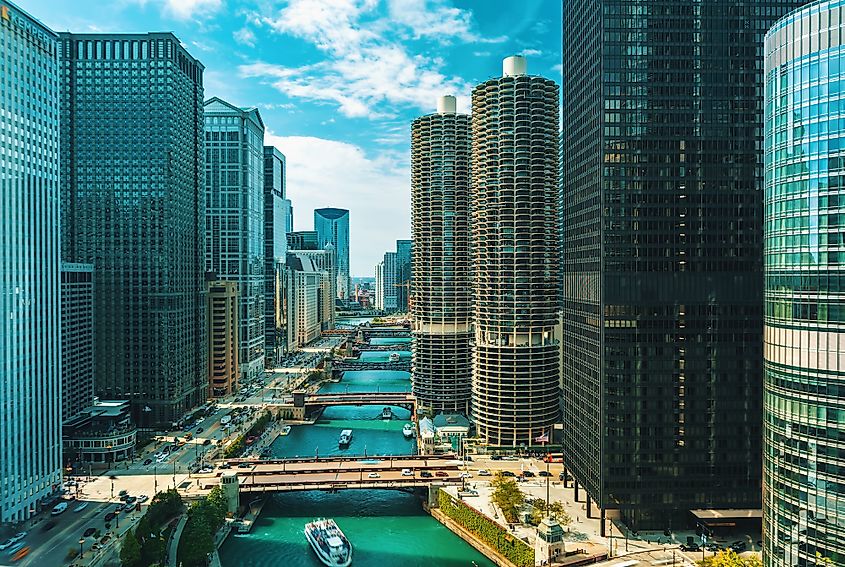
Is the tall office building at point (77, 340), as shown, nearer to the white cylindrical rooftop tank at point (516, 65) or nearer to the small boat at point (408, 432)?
the small boat at point (408, 432)

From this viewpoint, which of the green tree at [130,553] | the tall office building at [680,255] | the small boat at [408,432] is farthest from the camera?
the small boat at [408,432]

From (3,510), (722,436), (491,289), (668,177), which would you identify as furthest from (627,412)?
(3,510)

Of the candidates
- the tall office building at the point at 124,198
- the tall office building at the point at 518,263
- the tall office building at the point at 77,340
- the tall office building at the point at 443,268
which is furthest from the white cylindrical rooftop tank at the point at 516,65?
the tall office building at the point at 77,340

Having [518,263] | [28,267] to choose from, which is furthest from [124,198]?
[518,263]

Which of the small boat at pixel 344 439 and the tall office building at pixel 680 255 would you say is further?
the small boat at pixel 344 439

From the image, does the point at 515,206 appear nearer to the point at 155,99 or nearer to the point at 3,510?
the point at 155,99
